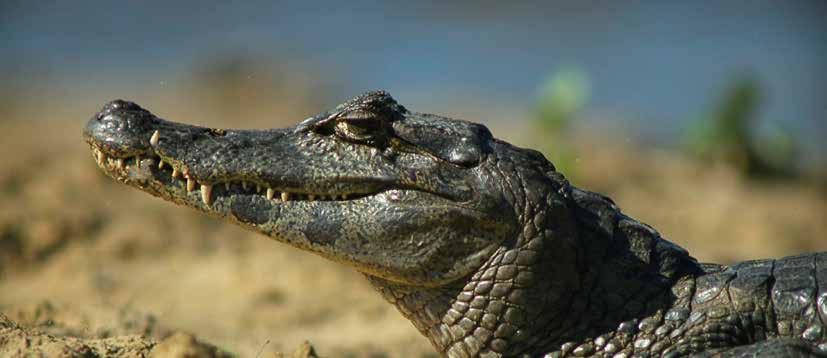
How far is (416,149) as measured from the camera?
3410 mm

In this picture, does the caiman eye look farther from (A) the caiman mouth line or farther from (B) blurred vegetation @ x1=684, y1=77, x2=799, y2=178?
(B) blurred vegetation @ x1=684, y1=77, x2=799, y2=178

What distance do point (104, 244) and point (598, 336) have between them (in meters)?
5.72

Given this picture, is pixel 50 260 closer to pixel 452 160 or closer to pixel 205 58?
pixel 452 160

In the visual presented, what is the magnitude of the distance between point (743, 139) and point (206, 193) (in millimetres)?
8648

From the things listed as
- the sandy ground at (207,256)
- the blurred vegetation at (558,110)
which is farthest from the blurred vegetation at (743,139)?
the blurred vegetation at (558,110)

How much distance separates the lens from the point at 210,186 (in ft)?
10.9

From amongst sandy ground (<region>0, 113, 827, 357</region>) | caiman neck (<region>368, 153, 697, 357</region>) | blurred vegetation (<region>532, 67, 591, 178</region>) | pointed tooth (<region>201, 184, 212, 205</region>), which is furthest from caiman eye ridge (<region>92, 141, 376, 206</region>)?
blurred vegetation (<region>532, 67, 591, 178</region>)

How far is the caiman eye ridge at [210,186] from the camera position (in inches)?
131

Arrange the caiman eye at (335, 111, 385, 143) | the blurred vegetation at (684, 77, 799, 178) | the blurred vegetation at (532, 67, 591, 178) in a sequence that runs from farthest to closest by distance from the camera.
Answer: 1. the blurred vegetation at (684, 77, 799, 178)
2. the blurred vegetation at (532, 67, 591, 178)
3. the caiman eye at (335, 111, 385, 143)

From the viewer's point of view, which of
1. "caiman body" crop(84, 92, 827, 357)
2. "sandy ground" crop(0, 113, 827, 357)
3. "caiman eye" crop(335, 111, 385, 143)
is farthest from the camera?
"sandy ground" crop(0, 113, 827, 357)

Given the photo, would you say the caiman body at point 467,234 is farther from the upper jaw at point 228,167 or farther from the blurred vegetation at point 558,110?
the blurred vegetation at point 558,110

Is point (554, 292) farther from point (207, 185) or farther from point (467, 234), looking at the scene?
point (207, 185)

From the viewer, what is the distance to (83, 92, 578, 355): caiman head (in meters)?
3.21

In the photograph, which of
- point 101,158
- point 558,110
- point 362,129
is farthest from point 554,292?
point 558,110
